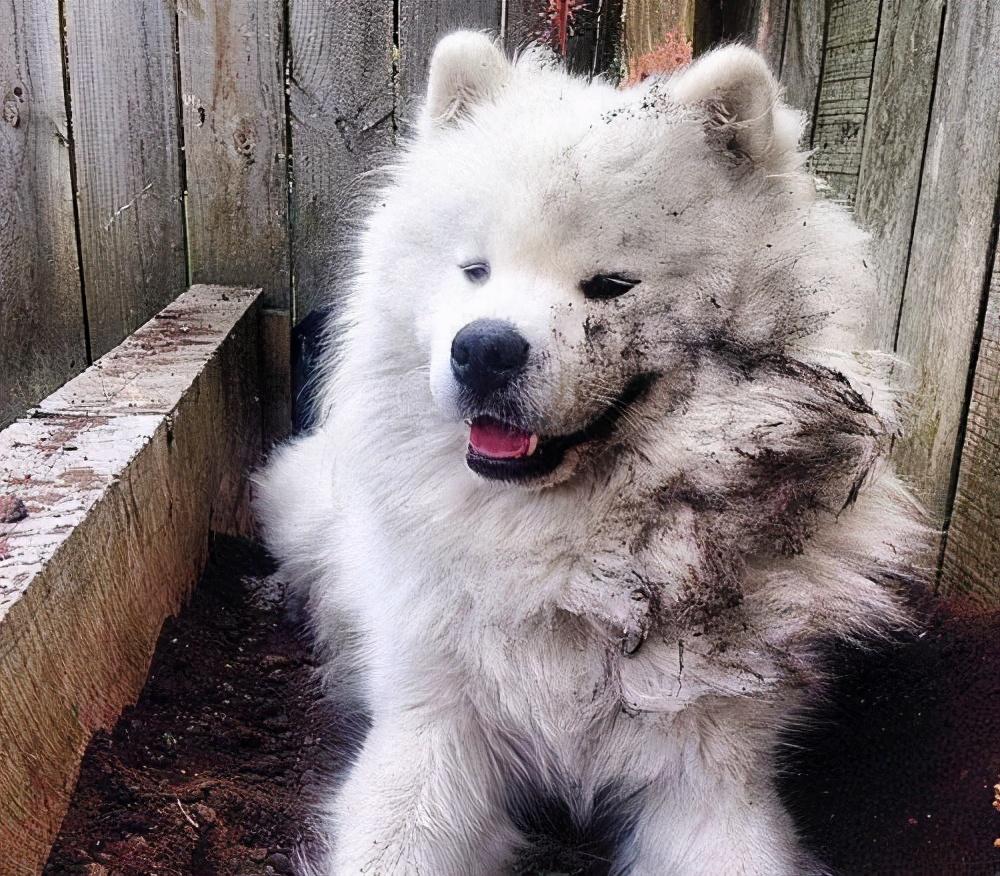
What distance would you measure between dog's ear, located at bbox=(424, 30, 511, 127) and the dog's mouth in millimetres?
819

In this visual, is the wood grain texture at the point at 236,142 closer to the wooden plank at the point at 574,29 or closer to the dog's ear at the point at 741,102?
the wooden plank at the point at 574,29

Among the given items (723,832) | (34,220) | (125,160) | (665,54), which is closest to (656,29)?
(665,54)

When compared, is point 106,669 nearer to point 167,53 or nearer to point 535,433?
point 535,433

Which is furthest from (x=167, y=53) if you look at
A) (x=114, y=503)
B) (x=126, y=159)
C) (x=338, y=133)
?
(x=114, y=503)

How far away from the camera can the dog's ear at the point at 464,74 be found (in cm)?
217

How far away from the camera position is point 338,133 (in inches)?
142

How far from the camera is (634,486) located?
1786mm

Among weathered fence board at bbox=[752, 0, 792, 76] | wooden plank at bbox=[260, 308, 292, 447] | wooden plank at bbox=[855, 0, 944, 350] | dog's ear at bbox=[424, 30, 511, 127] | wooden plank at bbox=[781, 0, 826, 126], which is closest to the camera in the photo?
dog's ear at bbox=[424, 30, 511, 127]

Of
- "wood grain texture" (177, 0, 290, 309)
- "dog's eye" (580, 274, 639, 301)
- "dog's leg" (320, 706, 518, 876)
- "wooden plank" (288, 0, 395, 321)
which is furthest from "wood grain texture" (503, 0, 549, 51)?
"dog's leg" (320, 706, 518, 876)

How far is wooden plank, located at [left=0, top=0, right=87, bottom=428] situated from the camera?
351 cm

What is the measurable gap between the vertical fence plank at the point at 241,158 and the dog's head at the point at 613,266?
75.8 inches

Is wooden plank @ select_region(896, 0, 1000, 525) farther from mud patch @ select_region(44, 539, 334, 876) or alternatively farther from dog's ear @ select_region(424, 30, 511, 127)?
mud patch @ select_region(44, 539, 334, 876)

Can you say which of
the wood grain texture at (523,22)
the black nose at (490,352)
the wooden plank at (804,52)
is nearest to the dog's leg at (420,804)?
the black nose at (490,352)

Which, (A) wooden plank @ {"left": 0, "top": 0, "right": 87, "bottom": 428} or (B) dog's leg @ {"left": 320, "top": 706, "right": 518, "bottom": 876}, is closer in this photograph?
(B) dog's leg @ {"left": 320, "top": 706, "right": 518, "bottom": 876}
